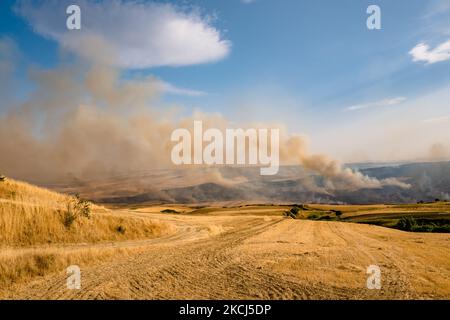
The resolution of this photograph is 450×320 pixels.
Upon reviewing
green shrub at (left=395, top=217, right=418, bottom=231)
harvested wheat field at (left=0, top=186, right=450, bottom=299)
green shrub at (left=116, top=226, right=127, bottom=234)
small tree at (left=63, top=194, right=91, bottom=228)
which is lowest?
green shrub at (left=395, top=217, right=418, bottom=231)

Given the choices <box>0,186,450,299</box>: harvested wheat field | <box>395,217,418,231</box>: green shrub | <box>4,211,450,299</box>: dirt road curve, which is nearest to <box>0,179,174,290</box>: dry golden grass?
<box>0,186,450,299</box>: harvested wheat field

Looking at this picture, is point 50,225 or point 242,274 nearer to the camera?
point 242,274

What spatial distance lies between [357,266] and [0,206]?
70.5 feet

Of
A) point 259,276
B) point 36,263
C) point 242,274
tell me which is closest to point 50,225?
point 36,263

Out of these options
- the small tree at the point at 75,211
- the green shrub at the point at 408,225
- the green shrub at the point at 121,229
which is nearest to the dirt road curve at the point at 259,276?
the green shrub at the point at 121,229

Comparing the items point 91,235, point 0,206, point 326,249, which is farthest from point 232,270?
point 0,206

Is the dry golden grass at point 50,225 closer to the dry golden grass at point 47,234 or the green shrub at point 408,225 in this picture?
the dry golden grass at point 47,234

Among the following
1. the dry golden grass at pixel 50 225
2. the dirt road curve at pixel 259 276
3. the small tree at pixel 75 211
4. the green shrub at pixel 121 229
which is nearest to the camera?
the dirt road curve at pixel 259 276

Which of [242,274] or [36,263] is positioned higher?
[36,263]

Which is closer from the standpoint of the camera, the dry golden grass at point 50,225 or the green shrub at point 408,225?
the dry golden grass at point 50,225

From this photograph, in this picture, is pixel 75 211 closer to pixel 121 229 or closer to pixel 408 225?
pixel 121 229

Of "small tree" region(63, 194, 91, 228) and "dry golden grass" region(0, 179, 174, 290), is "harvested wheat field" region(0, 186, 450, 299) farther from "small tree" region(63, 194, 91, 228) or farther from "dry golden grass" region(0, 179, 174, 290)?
"small tree" region(63, 194, 91, 228)

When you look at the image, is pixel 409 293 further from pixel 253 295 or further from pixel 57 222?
pixel 57 222

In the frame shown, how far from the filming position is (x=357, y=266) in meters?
15.2
